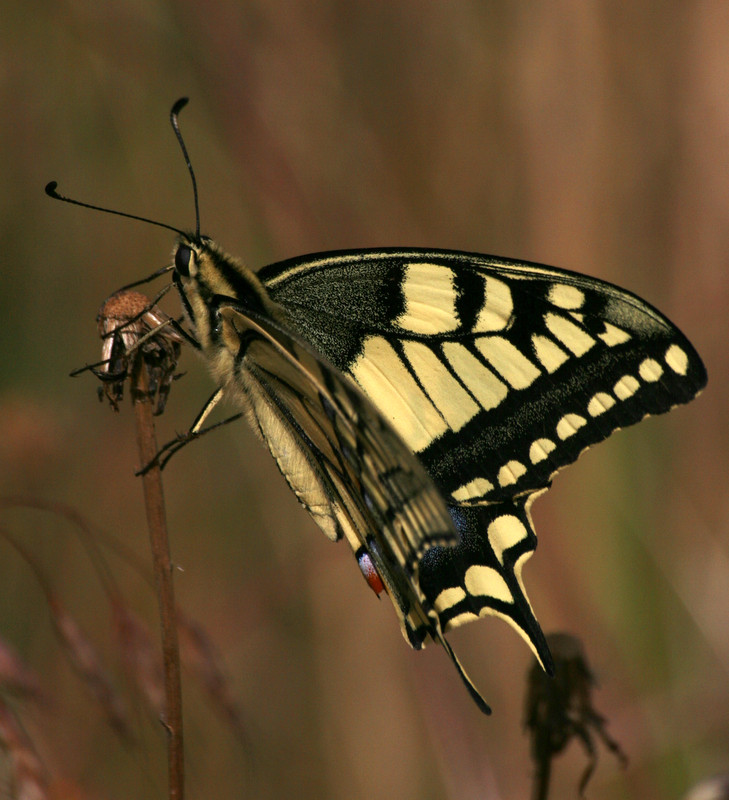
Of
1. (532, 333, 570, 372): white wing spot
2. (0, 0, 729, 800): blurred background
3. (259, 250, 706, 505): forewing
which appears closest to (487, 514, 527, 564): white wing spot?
(259, 250, 706, 505): forewing

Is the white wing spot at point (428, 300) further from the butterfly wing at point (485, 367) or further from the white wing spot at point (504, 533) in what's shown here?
the white wing spot at point (504, 533)

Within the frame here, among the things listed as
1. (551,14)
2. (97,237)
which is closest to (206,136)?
(97,237)

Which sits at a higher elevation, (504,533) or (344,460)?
(344,460)

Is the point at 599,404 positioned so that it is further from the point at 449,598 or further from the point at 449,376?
the point at 449,598

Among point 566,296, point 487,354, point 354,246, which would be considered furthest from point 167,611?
point 354,246

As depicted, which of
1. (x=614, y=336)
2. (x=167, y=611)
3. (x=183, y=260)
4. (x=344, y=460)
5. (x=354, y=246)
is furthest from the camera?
(x=354, y=246)

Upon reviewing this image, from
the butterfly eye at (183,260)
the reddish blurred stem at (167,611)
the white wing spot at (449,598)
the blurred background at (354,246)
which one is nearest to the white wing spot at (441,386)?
the white wing spot at (449,598)

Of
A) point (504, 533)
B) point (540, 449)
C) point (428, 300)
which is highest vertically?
point (428, 300)

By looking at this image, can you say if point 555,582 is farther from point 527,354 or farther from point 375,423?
point 375,423
